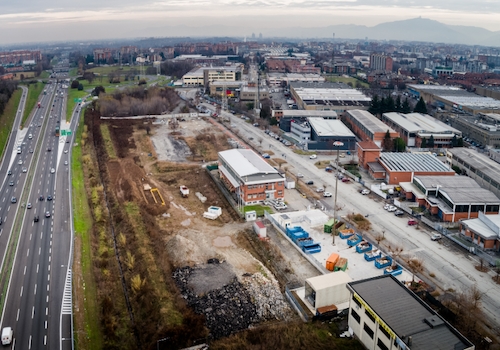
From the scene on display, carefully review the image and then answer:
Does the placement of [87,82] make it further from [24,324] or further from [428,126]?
[24,324]

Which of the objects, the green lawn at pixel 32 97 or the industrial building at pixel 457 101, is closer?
the industrial building at pixel 457 101

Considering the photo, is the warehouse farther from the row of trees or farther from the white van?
the white van

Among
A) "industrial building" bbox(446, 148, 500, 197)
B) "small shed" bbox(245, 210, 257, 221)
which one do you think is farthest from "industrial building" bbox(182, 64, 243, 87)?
"small shed" bbox(245, 210, 257, 221)

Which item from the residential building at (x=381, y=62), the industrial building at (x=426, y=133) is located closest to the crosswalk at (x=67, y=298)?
the industrial building at (x=426, y=133)

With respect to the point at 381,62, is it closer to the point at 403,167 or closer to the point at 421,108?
→ the point at 421,108

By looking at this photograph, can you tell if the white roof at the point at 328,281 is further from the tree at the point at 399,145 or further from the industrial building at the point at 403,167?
the tree at the point at 399,145

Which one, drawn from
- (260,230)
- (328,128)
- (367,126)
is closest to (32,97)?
(328,128)

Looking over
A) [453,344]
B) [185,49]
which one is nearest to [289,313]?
[453,344]
